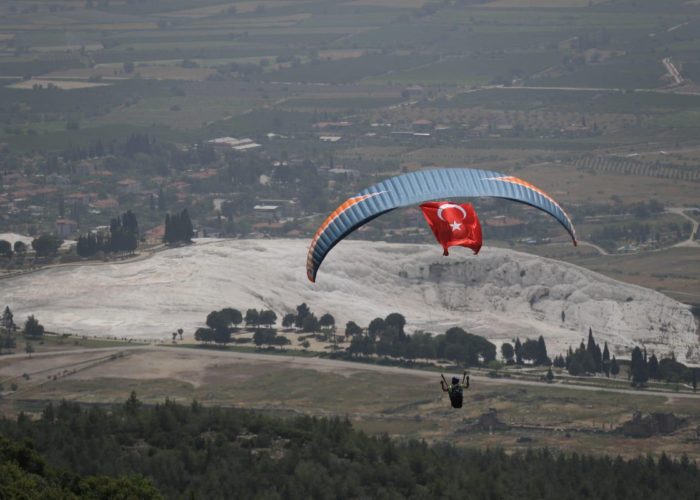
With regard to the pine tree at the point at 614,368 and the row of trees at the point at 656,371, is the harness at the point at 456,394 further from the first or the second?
the pine tree at the point at 614,368

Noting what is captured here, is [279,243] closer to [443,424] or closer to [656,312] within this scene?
[656,312]

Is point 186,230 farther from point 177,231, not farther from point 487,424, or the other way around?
point 487,424

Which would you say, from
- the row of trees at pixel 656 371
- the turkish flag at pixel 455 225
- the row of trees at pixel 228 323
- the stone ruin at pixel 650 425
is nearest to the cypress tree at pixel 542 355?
the row of trees at pixel 656 371

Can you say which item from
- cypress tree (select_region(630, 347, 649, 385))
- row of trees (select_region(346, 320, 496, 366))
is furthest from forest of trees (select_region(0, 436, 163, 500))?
cypress tree (select_region(630, 347, 649, 385))

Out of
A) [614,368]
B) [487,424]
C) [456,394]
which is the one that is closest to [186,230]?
[614,368]

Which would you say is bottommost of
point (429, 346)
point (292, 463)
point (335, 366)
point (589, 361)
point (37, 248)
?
point (292, 463)

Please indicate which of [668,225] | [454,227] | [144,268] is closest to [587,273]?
[144,268]
